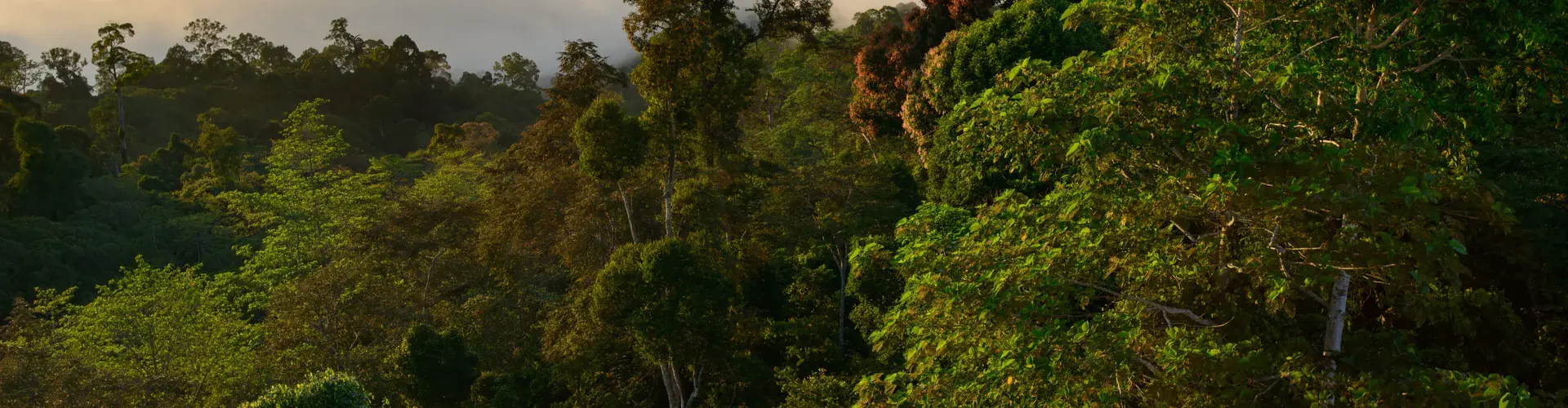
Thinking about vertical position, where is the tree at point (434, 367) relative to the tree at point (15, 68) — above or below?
below

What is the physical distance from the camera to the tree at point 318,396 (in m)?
11.4

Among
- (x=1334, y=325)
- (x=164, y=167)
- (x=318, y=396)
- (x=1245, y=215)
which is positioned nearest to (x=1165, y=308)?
(x=1245, y=215)

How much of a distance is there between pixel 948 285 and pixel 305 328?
1405 centimetres

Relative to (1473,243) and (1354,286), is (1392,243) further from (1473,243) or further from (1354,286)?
(1473,243)

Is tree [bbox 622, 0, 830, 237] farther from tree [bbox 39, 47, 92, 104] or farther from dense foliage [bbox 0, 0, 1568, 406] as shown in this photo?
tree [bbox 39, 47, 92, 104]

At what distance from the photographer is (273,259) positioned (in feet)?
79.4

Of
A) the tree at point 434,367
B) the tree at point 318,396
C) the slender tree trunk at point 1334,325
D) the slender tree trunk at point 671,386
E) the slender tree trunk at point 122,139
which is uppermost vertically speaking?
the slender tree trunk at point 122,139

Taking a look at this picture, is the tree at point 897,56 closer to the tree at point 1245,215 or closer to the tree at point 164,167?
the tree at point 1245,215

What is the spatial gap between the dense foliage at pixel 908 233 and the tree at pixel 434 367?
0.05m

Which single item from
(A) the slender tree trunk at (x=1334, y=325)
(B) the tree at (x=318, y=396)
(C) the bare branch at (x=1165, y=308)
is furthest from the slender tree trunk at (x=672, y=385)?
(A) the slender tree trunk at (x=1334, y=325)

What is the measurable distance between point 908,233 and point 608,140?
635cm

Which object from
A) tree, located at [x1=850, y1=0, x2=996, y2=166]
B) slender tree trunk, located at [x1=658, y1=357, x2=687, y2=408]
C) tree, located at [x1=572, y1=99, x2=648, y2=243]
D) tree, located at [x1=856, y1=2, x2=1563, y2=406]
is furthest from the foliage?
tree, located at [x1=856, y1=2, x2=1563, y2=406]

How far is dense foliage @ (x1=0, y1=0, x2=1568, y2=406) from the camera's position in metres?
5.32

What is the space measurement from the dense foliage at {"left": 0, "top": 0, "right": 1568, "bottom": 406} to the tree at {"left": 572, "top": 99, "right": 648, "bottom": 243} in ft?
0.21
